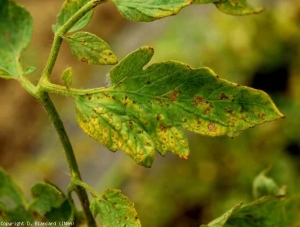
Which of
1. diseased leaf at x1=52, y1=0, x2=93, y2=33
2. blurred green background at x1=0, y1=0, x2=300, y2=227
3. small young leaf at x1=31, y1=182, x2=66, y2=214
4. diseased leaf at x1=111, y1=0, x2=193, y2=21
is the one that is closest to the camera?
diseased leaf at x1=111, y1=0, x2=193, y2=21

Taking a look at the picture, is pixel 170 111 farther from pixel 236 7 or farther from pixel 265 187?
pixel 265 187

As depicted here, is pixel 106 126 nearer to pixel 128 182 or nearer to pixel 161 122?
pixel 161 122

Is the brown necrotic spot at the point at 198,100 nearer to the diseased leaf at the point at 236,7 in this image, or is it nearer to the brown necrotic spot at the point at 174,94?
the brown necrotic spot at the point at 174,94

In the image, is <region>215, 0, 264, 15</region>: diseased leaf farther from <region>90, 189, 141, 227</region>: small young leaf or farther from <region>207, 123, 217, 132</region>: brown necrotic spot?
<region>90, 189, 141, 227</region>: small young leaf

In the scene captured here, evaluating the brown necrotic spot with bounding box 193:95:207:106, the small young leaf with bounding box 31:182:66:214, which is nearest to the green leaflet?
the small young leaf with bounding box 31:182:66:214

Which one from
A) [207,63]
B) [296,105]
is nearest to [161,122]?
[296,105]

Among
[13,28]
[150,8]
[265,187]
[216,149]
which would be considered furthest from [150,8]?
[216,149]
